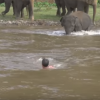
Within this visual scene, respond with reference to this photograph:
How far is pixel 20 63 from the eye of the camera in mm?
8695

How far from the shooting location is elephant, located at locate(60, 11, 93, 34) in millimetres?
15031

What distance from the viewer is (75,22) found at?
50.5 ft

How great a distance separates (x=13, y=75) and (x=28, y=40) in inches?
199

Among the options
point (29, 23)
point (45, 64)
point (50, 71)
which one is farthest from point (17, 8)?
point (50, 71)

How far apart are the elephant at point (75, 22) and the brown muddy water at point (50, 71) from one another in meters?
1.47

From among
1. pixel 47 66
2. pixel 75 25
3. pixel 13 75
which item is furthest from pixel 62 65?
pixel 75 25

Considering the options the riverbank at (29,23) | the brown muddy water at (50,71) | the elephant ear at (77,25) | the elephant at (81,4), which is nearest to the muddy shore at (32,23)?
the riverbank at (29,23)

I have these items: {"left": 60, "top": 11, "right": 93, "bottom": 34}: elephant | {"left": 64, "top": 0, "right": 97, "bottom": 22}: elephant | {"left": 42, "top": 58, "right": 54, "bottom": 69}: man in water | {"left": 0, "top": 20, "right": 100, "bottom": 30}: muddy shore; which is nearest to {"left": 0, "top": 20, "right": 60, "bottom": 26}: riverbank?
{"left": 0, "top": 20, "right": 100, "bottom": 30}: muddy shore

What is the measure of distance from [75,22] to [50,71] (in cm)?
752

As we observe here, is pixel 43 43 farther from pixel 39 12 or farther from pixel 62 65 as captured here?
pixel 39 12

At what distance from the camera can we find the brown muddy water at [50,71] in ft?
21.6

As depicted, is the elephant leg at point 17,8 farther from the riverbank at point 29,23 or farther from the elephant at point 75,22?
the elephant at point 75,22

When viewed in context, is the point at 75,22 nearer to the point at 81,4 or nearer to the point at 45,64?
the point at 81,4

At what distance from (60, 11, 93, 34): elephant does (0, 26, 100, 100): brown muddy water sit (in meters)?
1.47
